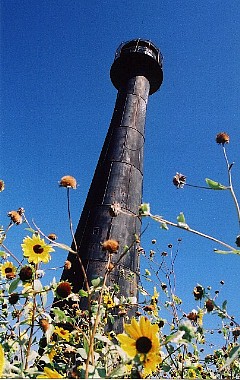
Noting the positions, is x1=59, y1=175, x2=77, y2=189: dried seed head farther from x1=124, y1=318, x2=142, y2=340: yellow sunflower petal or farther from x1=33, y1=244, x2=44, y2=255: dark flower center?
x1=124, y1=318, x2=142, y2=340: yellow sunflower petal

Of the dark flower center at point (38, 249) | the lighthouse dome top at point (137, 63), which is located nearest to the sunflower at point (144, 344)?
the dark flower center at point (38, 249)

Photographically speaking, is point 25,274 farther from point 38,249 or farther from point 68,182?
point 68,182

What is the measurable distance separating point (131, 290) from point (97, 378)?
18.2ft

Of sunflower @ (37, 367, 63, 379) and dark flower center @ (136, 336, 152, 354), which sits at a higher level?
dark flower center @ (136, 336, 152, 354)

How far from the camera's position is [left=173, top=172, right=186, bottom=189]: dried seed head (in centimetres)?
211

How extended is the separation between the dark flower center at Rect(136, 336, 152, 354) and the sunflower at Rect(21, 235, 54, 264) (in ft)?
3.11

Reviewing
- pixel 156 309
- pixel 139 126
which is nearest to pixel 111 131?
pixel 139 126

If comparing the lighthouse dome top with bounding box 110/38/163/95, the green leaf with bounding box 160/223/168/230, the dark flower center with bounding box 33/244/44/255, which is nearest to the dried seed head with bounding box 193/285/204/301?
the green leaf with bounding box 160/223/168/230

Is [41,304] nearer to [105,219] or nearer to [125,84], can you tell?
[105,219]

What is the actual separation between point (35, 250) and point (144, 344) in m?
1.09

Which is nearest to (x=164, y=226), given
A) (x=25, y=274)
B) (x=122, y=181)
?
(x=25, y=274)

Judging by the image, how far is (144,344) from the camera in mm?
1139

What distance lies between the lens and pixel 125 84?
9906mm

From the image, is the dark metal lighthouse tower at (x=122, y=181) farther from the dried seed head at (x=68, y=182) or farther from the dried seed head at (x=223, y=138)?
the dried seed head at (x=68, y=182)
